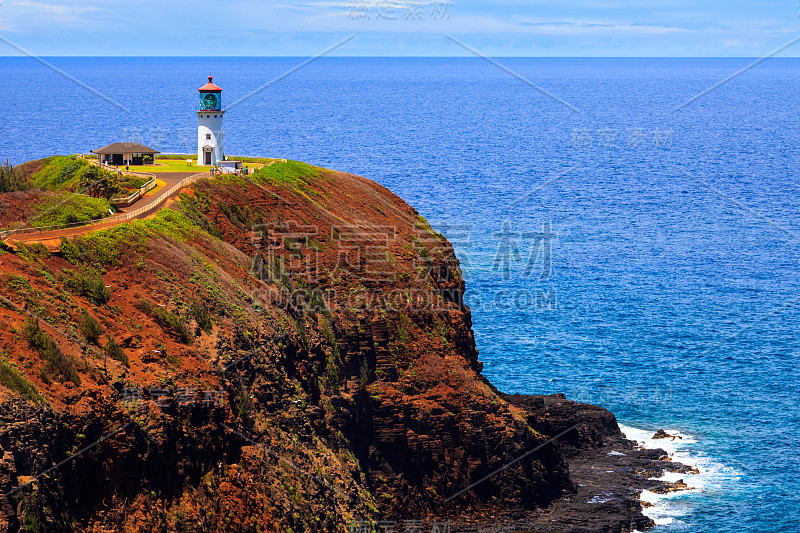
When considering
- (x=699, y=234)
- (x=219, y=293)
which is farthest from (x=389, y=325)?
(x=699, y=234)

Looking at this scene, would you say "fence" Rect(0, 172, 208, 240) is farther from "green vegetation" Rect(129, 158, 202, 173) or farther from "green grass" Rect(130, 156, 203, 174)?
"green vegetation" Rect(129, 158, 202, 173)

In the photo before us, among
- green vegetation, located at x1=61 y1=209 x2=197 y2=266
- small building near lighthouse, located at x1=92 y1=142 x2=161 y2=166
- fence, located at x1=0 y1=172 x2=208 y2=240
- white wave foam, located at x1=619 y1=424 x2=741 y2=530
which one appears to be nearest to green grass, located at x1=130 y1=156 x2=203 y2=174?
small building near lighthouse, located at x1=92 y1=142 x2=161 y2=166

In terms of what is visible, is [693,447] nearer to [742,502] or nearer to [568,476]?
[742,502]

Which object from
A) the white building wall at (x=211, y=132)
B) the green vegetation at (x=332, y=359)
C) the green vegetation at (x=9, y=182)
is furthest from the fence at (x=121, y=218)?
the green vegetation at (x=332, y=359)

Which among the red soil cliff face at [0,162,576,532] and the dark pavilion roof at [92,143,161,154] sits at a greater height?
the dark pavilion roof at [92,143,161,154]

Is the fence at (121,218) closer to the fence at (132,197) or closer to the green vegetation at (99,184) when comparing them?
the fence at (132,197)

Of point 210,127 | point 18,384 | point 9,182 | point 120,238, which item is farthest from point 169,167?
point 18,384
